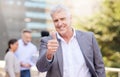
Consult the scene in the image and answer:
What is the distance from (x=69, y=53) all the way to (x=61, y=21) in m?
0.24

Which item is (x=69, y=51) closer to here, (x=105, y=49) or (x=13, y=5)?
(x=13, y=5)

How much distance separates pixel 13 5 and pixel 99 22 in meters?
2.77

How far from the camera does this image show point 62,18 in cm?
236

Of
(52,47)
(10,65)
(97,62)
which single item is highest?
(52,47)

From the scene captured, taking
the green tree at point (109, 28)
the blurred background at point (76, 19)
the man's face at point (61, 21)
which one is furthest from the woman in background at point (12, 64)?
the green tree at point (109, 28)

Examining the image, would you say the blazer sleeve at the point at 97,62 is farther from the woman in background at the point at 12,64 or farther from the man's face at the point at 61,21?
the woman in background at the point at 12,64

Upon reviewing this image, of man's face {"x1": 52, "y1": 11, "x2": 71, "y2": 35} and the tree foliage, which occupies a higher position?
man's face {"x1": 52, "y1": 11, "x2": 71, "y2": 35}

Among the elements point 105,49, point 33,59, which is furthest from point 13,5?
point 33,59

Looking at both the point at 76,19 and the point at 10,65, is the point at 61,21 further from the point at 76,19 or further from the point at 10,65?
the point at 76,19

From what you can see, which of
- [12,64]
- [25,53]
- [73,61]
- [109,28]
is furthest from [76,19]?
[73,61]

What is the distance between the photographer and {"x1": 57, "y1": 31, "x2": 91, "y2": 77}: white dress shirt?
2441 millimetres

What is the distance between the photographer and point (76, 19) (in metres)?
11.9

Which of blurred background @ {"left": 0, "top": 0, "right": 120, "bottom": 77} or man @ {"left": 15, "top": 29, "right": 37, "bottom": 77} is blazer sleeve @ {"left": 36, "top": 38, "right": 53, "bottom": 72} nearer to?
man @ {"left": 15, "top": 29, "right": 37, "bottom": 77}

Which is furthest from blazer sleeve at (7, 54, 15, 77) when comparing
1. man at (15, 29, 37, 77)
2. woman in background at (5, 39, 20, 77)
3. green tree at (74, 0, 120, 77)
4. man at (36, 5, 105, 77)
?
green tree at (74, 0, 120, 77)
